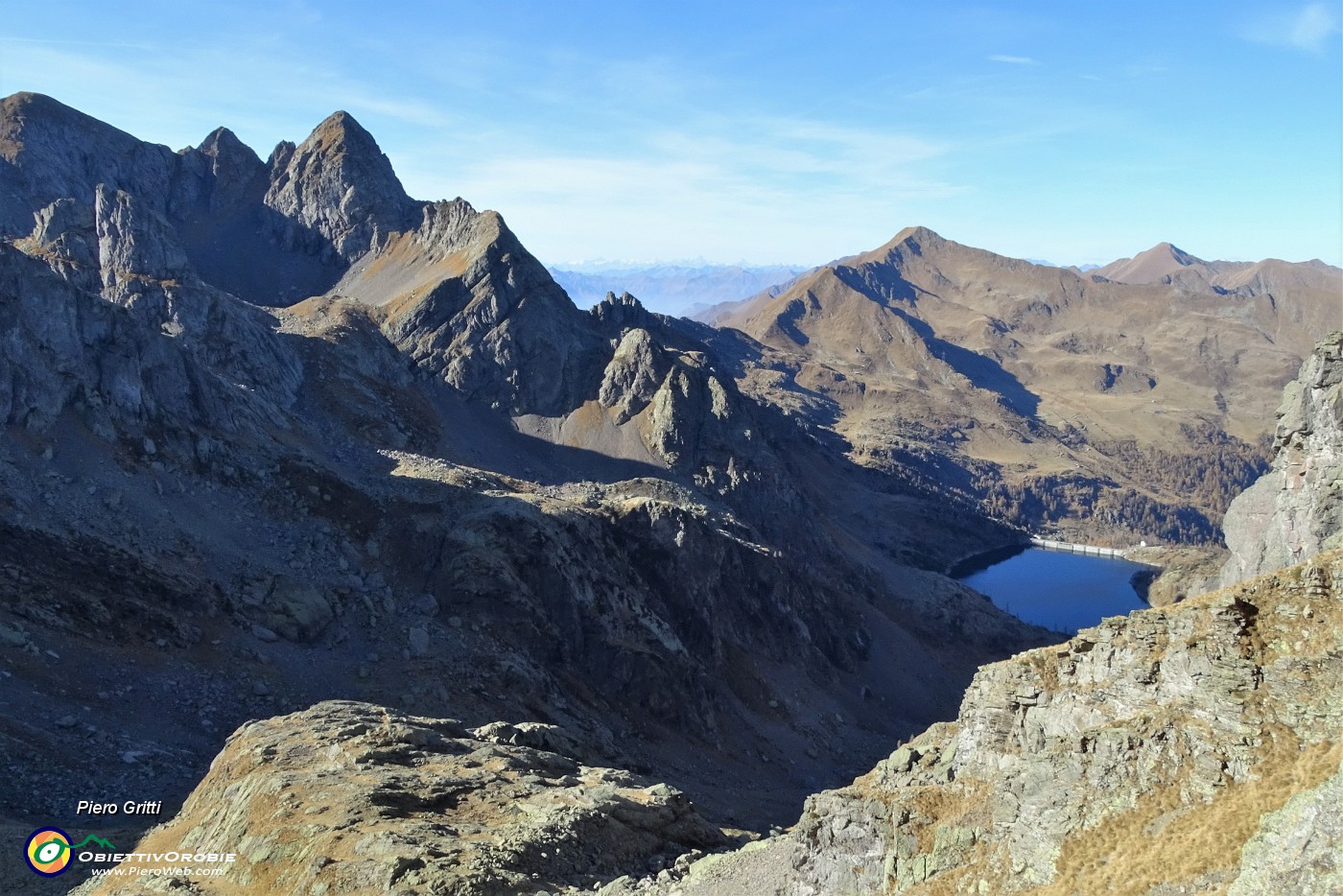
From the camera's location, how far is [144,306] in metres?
90.7

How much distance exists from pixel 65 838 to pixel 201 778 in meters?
6.89

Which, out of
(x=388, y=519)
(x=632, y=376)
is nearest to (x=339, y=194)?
(x=632, y=376)

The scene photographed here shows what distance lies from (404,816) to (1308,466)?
68.5 meters

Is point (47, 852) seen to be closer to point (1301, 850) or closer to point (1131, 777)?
point (1131, 777)

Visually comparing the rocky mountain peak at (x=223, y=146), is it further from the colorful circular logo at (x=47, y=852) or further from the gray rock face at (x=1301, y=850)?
the gray rock face at (x=1301, y=850)

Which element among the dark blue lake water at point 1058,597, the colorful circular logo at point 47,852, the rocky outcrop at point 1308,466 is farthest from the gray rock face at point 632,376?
the colorful circular logo at point 47,852

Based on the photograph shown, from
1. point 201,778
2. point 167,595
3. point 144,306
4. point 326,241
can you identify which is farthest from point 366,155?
point 201,778

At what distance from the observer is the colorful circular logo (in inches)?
1289

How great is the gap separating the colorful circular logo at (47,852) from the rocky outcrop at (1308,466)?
71821 mm

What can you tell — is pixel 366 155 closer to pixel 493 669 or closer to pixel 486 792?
pixel 493 669

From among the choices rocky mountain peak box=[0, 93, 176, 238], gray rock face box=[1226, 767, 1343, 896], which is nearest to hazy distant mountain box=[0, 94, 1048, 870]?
rocky mountain peak box=[0, 93, 176, 238]

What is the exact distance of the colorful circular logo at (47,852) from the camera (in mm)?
32750

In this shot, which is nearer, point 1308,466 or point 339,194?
point 1308,466

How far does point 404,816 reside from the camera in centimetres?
3425
